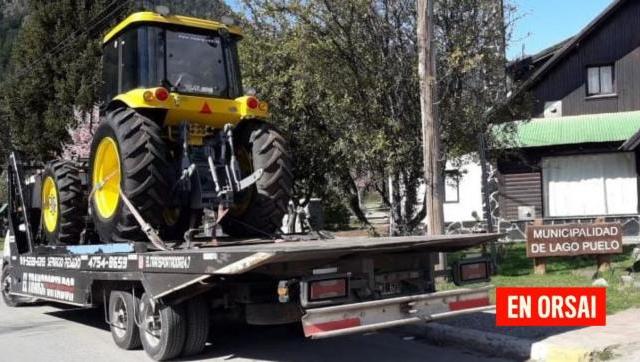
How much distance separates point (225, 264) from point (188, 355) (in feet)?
6.60

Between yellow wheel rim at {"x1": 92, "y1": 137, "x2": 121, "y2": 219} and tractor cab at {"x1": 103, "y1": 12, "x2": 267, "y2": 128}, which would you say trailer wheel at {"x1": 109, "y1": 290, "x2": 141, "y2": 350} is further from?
tractor cab at {"x1": 103, "y1": 12, "x2": 267, "y2": 128}

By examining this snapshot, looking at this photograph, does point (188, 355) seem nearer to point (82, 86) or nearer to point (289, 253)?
point (289, 253)

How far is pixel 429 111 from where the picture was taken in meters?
10.9

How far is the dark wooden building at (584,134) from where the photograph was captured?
812 inches

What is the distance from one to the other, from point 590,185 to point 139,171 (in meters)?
16.7

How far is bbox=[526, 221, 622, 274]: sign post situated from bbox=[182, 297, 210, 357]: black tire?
6759 millimetres

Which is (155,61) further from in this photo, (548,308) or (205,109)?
(548,308)

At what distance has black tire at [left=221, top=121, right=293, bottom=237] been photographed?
28.7ft

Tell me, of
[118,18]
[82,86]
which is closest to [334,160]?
[82,86]

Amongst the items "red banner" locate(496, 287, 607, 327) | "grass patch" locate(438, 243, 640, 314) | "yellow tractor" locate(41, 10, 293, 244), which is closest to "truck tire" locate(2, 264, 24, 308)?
"yellow tractor" locate(41, 10, 293, 244)

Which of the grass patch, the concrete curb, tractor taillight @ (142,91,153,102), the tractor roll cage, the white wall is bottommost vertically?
the concrete curb

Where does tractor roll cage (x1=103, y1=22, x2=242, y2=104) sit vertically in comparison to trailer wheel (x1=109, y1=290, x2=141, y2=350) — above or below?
above

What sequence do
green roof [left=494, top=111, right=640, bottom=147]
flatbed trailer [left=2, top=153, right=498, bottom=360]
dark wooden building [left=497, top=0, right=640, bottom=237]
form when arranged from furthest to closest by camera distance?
dark wooden building [left=497, top=0, right=640, bottom=237]
green roof [left=494, top=111, right=640, bottom=147]
flatbed trailer [left=2, top=153, right=498, bottom=360]

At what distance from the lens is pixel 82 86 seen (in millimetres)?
26297
